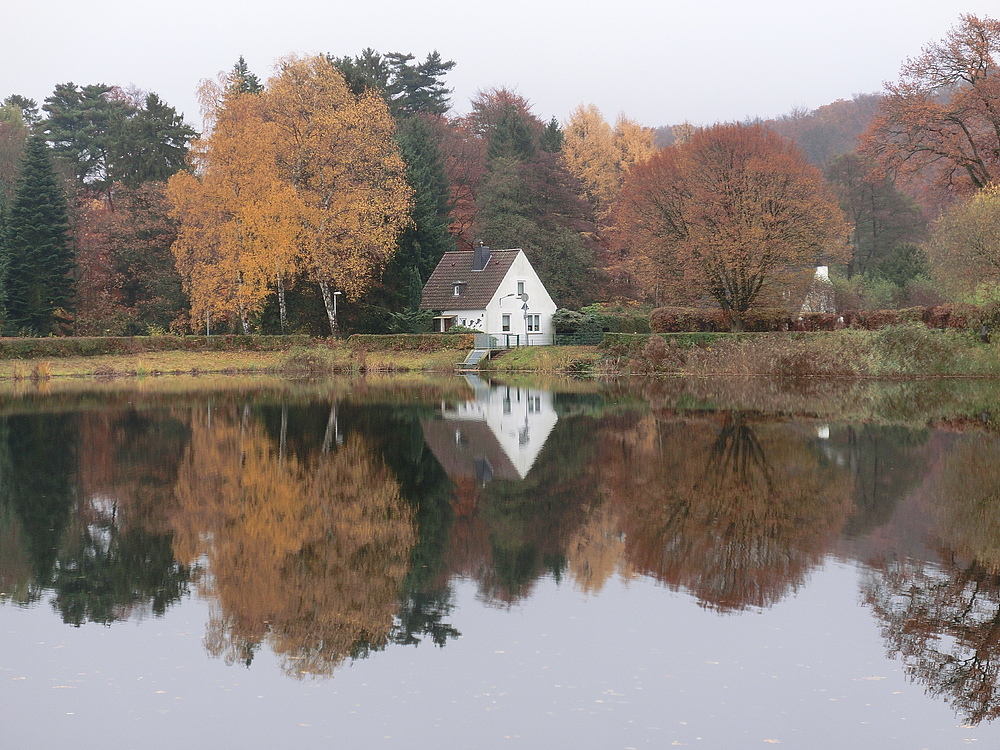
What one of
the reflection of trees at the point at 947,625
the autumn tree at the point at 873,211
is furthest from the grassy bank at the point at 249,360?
the reflection of trees at the point at 947,625

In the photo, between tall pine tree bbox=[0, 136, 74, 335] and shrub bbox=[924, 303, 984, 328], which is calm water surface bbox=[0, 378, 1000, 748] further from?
tall pine tree bbox=[0, 136, 74, 335]

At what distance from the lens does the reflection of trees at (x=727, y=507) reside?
9.89 metres

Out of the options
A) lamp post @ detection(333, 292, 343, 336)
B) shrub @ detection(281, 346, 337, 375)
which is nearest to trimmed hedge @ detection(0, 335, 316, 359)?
shrub @ detection(281, 346, 337, 375)

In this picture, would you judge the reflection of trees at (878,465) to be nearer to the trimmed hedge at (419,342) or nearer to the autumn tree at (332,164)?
the trimmed hedge at (419,342)

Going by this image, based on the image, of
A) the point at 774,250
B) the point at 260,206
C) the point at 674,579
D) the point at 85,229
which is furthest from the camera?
the point at 85,229

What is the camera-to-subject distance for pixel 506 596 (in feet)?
30.5

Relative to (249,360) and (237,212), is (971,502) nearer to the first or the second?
(237,212)

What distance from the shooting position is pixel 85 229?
205ft

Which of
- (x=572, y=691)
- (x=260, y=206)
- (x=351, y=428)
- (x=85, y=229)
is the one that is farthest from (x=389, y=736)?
(x=85, y=229)

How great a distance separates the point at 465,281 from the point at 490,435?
37.1 m

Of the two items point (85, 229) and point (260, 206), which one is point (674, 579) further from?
point (85, 229)

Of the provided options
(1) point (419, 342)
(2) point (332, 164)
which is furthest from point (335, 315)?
(2) point (332, 164)

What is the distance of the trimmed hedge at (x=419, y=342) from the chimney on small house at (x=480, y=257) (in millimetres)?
9032

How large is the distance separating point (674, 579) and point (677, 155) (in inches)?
1677
